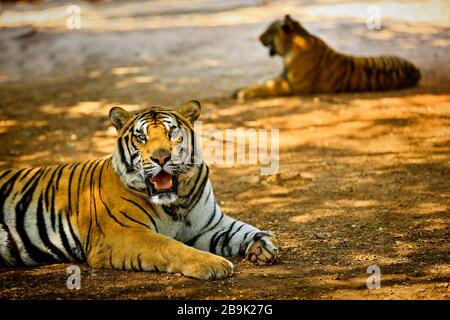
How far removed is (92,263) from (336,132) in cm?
404

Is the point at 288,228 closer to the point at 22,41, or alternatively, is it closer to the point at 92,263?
the point at 92,263

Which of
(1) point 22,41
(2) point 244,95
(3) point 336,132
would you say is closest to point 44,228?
(3) point 336,132

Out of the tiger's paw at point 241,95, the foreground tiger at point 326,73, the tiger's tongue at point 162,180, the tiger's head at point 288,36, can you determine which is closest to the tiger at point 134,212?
the tiger's tongue at point 162,180

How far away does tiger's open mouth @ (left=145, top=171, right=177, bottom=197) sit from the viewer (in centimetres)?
427

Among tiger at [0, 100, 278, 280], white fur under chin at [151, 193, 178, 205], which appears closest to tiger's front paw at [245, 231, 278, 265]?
tiger at [0, 100, 278, 280]

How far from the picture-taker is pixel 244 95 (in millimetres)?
9383

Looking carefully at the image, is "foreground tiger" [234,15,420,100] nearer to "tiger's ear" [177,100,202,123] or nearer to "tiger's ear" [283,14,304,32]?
"tiger's ear" [283,14,304,32]

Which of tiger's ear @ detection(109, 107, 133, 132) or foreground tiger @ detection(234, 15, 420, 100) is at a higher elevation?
tiger's ear @ detection(109, 107, 133, 132)

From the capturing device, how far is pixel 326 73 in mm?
9547

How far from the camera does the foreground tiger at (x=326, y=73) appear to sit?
9516 mm

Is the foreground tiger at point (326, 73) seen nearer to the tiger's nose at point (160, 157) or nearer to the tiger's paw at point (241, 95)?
the tiger's paw at point (241, 95)

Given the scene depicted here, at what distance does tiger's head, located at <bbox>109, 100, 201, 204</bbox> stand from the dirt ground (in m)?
0.54

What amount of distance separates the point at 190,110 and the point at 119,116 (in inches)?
17.4

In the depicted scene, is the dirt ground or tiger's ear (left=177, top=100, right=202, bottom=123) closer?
the dirt ground
